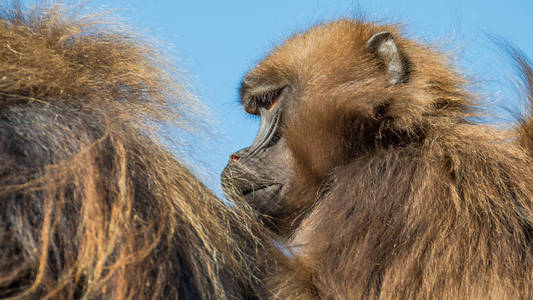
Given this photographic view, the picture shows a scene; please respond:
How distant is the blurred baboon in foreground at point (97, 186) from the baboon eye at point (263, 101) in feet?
3.58

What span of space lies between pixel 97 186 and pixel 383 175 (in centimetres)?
128

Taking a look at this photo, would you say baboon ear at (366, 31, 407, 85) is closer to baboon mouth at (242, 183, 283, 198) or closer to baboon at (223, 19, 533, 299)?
baboon at (223, 19, 533, 299)

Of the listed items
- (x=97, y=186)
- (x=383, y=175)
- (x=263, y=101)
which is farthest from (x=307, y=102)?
(x=97, y=186)

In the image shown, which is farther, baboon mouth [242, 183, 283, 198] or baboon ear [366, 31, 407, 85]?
baboon ear [366, 31, 407, 85]

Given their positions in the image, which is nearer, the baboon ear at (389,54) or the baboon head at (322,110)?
the baboon head at (322,110)

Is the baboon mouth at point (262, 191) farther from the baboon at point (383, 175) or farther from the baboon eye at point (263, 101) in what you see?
the baboon eye at point (263, 101)

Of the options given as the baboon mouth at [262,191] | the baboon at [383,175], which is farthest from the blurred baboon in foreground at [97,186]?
the baboon mouth at [262,191]

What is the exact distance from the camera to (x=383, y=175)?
2508 millimetres

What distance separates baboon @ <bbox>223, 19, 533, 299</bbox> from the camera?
2172 millimetres

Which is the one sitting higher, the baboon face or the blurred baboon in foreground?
the blurred baboon in foreground

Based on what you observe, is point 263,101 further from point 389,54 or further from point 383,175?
point 383,175

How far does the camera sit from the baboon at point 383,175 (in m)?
2.17

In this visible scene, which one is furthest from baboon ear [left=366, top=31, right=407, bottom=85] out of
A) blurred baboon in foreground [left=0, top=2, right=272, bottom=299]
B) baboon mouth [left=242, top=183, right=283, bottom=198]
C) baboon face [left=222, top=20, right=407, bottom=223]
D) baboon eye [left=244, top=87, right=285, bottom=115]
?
blurred baboon in foreground [left=0, top=2, right=272, bottom=299]

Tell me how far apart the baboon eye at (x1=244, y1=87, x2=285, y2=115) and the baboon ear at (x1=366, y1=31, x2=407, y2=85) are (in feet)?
1.73
